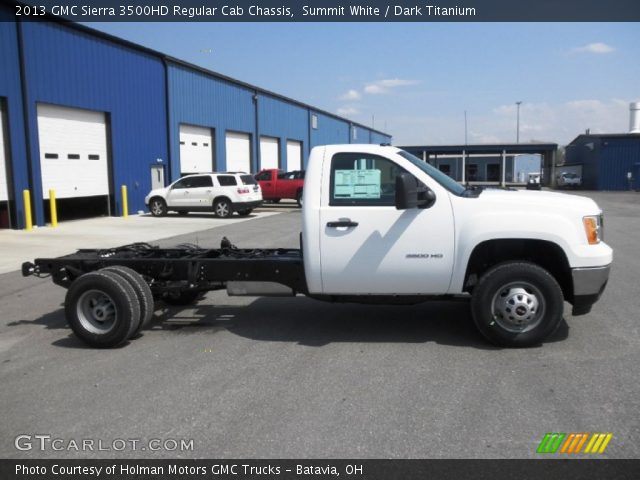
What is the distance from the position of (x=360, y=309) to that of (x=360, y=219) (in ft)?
6.78

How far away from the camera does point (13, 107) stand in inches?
721

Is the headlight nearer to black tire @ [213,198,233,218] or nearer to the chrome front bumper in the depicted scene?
the chrome front bumper

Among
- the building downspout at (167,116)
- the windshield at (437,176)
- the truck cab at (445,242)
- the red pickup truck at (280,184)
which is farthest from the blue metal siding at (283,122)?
the truck cab at (445,242)

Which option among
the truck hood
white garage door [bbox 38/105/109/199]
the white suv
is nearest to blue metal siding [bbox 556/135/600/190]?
the white suv

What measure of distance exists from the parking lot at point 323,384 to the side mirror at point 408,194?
1430mm

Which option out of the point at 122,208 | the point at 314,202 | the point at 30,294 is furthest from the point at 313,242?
the point at 122,208

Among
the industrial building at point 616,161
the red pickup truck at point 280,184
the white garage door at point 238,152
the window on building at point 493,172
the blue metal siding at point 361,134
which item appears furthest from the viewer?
the window on building at point 493,172

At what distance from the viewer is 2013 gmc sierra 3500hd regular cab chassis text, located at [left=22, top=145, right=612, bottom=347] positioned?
555cm

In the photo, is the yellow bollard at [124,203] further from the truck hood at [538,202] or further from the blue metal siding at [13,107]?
the truck hood at [538,202]

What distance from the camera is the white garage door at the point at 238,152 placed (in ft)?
114

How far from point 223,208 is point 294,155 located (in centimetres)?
2336

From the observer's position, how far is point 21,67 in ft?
60.8

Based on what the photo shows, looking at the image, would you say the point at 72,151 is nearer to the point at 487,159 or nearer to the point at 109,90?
the point at 109,90
